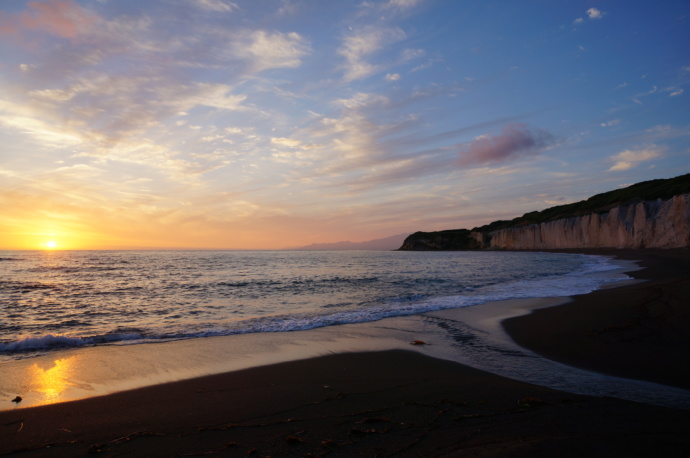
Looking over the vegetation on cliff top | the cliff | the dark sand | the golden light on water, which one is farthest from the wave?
the vegetation on cliff top

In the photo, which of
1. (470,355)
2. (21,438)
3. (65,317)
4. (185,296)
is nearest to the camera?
(21,438)

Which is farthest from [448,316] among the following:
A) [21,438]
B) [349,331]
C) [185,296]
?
[185,296]

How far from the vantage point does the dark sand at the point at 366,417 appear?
3781mm

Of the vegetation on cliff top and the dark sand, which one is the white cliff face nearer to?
the vegetation on cliff top

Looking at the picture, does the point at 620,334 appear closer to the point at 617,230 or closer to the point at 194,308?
the point at 194,308

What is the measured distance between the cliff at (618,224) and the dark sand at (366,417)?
170ft

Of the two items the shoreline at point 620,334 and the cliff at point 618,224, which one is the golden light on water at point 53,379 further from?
the cliff at point 618,224

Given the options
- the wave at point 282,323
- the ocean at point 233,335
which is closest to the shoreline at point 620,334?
the ocean at point 233,335

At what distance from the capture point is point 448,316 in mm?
12797

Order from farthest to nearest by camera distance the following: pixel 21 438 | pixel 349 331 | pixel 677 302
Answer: pixel 677 302 → pixel 349 331 → pixel 21 438

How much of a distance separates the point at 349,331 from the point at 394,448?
7.13 m

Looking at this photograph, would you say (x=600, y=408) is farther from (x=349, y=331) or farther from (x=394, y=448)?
(x=349, y=331)

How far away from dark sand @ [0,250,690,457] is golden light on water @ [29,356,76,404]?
69 cm

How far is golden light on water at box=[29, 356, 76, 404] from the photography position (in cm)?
579
